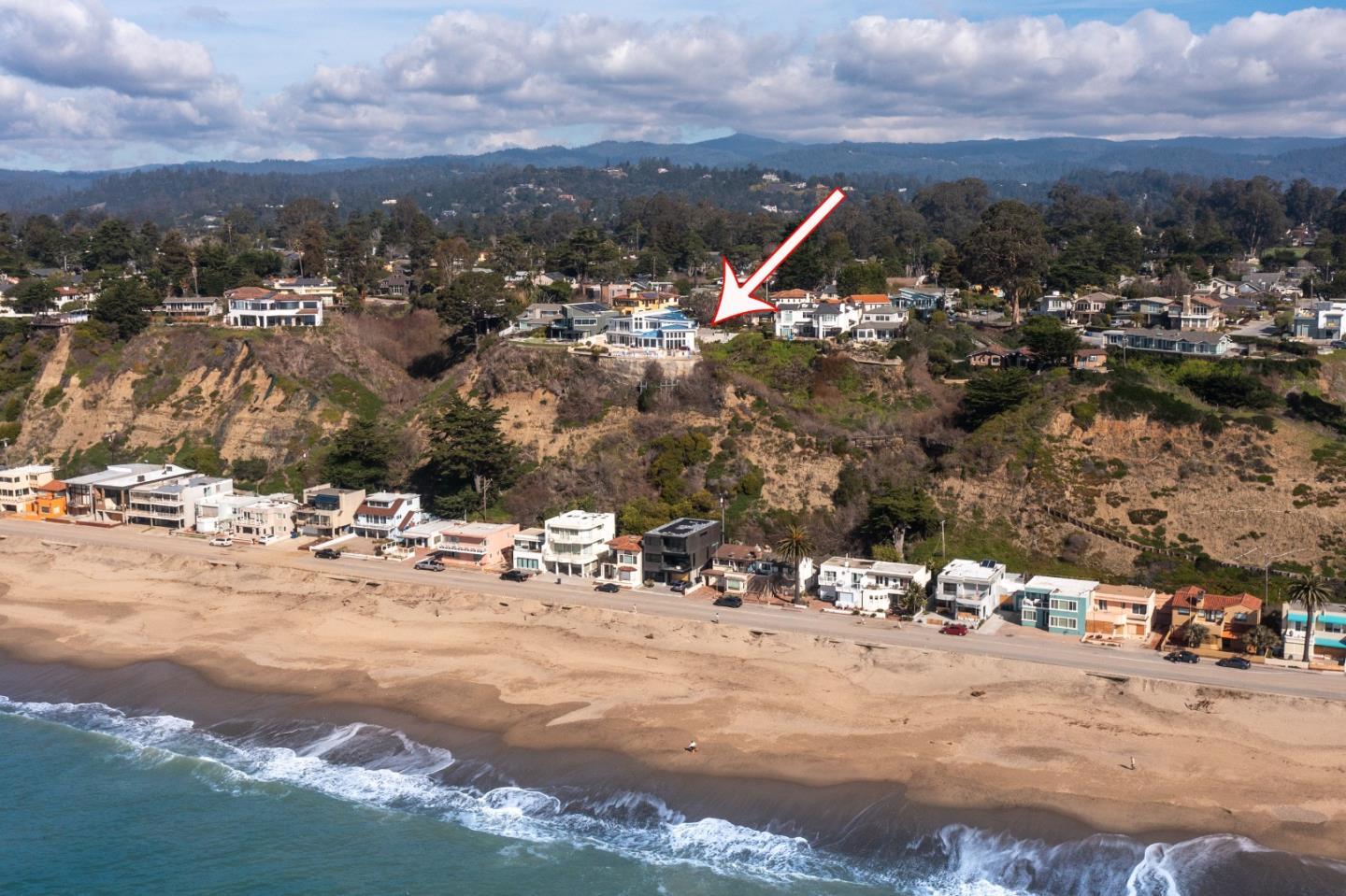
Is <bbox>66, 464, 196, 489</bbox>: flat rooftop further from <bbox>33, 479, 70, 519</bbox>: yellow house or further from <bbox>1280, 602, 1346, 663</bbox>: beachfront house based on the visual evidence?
<bbox>1280, 602, 1346, 663</bbox>: beachfront house

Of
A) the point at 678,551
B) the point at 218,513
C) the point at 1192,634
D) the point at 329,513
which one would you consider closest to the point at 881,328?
the point at 678,551

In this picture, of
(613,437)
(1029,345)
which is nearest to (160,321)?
(613,437)

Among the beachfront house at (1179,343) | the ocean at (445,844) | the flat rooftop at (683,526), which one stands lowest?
the ocean at (445,844)

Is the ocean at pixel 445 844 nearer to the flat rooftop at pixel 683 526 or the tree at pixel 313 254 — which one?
the flat rooftop at pixel 683 526

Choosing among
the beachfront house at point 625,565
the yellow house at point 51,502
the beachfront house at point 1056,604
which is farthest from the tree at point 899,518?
the yellow house at point 51,502

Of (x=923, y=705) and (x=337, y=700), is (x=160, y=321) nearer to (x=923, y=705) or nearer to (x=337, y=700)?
(x=337, y=700)

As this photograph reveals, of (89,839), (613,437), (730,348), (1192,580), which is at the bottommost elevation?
(89,839)
